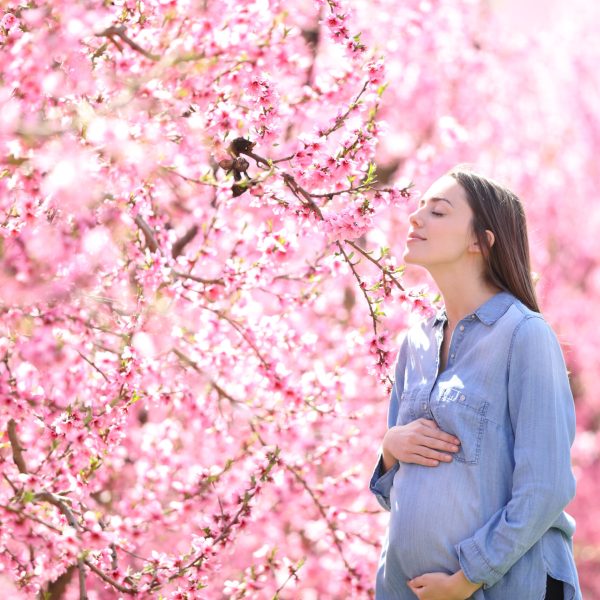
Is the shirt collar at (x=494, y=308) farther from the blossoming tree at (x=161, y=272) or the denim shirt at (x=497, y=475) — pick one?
the blossoming tree at (x=161, y=272)

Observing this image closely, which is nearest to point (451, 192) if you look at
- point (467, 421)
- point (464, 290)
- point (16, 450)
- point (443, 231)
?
point (443, 231)

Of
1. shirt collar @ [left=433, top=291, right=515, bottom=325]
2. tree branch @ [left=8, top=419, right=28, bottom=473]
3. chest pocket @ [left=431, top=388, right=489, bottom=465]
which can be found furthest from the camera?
tree branch @ [left=8, top=419, right=28, bottom=473]

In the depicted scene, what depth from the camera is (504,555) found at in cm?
198

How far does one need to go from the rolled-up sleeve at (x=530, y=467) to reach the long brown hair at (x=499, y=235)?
0.24 meters

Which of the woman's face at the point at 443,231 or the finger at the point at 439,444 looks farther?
the woman's face at the point at 443,231

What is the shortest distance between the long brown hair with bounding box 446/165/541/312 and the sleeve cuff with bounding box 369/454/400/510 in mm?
621

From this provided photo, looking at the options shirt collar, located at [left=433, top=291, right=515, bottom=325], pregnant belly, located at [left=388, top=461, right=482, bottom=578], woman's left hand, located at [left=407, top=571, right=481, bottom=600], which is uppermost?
shirt collar, located at [left=433, top=291, right=515, bottom=325]

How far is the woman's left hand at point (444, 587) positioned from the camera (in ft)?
6.66

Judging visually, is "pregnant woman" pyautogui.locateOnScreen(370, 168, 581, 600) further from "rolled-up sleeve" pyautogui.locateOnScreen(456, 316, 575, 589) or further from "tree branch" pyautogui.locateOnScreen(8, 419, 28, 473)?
"tree branch" pyautogui.locateOnScreen(8, 419, 28, 473)

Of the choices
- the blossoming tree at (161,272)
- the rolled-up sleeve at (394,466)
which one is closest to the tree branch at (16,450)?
the blossoming tree at (161,272)

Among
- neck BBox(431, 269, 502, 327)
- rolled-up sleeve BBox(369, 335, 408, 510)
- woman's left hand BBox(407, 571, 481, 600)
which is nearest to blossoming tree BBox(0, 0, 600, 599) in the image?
rolled-up sleeve BBox(369, 335, 408, 510)

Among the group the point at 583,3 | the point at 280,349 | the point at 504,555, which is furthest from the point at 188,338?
the point at 583,3

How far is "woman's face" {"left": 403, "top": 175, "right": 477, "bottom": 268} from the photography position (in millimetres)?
2273

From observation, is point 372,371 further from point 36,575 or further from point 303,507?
point 303,507
